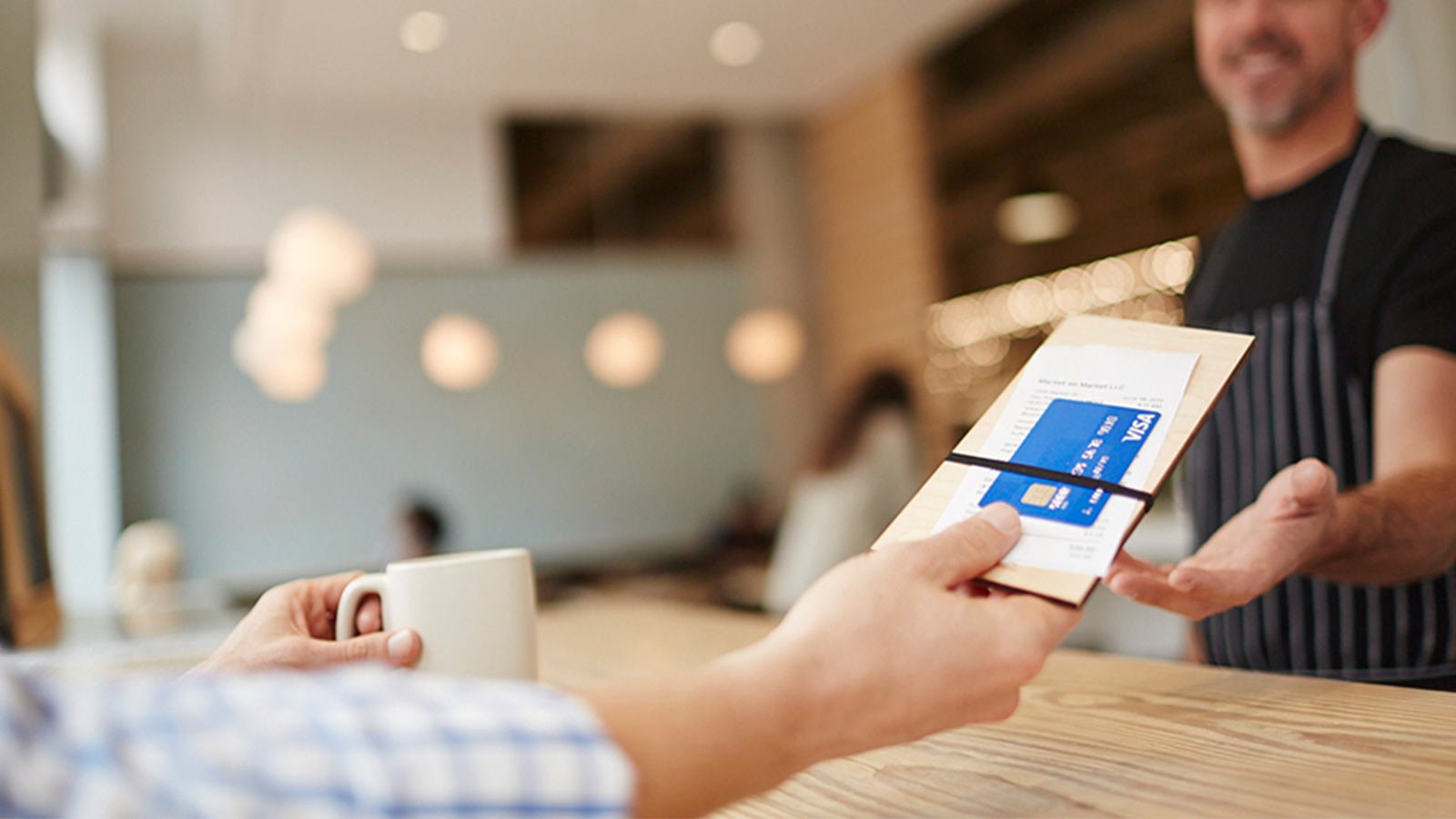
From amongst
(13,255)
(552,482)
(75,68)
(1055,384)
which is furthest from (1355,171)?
(75,68)

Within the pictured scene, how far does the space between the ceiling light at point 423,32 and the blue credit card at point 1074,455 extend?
15.0 feet

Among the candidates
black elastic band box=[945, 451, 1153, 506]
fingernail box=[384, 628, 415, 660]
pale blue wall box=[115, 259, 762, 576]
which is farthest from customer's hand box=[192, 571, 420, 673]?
pale blue wall box=[115, 259, 762, 576]

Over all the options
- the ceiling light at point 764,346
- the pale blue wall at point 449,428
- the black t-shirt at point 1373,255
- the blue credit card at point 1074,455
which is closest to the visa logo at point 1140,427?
the blue credit card at point 1074,455

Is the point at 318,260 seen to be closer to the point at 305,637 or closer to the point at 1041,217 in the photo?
the point at 1041,217

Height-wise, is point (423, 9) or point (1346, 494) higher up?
point (423, 9)

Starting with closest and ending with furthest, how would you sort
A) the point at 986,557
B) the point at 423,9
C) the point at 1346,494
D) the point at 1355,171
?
the point at 986,557, the point at 1346,494, the point at 1355,171, the point at 423,9

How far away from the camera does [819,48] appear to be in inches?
224

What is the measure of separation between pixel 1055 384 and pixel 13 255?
1.28 m

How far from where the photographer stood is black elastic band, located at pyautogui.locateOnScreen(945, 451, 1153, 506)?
0.60 meters

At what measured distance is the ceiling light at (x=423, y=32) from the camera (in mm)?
4777

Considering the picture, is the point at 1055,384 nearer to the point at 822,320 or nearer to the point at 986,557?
the point at 986,557

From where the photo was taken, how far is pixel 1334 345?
4.15 ft

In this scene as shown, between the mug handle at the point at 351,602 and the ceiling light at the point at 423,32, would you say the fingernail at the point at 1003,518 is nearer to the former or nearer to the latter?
the mug handle at the point at 351,602

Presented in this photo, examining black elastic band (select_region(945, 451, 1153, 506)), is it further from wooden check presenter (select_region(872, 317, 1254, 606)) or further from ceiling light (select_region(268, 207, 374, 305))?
ceiling light (select_region(268, 207, 374, 305))
